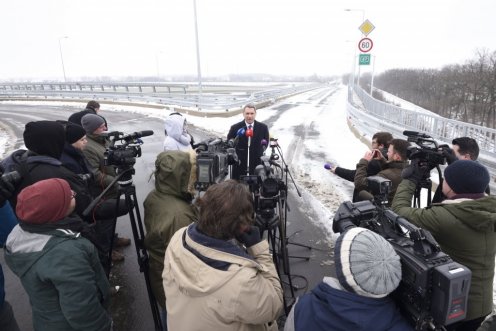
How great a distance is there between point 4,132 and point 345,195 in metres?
14.4

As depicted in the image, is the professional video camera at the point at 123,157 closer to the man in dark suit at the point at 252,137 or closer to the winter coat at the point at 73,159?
the winter coat at the point at 73,159

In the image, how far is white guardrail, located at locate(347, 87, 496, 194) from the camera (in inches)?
219

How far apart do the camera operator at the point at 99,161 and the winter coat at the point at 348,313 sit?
2.85 m

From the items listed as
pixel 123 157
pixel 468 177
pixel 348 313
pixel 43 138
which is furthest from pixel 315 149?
pixel 348 313

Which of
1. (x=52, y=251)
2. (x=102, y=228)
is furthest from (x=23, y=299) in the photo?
(x=52, y=251)

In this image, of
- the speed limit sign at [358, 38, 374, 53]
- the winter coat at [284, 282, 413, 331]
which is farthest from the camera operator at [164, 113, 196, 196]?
the speed limit sign at [358, 38, 374, 53]

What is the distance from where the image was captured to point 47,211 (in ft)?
6.04

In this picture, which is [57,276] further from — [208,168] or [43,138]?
[43,138]

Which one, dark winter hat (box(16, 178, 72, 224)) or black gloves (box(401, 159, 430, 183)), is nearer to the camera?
dark winter hat (box(16, 178, 72, 224))

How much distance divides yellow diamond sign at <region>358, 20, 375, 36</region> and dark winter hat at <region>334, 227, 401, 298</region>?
12596 mm

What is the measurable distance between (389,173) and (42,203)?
2.98m

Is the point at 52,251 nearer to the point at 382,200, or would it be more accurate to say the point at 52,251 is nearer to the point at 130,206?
the point at 130,206

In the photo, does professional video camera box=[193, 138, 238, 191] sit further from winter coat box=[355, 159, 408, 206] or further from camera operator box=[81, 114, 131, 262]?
winter coat box=[355, 159, 408, 206]

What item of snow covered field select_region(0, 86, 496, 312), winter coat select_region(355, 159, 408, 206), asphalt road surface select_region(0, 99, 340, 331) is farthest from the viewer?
snow covered field select_region(0, 86, 496, 312)
